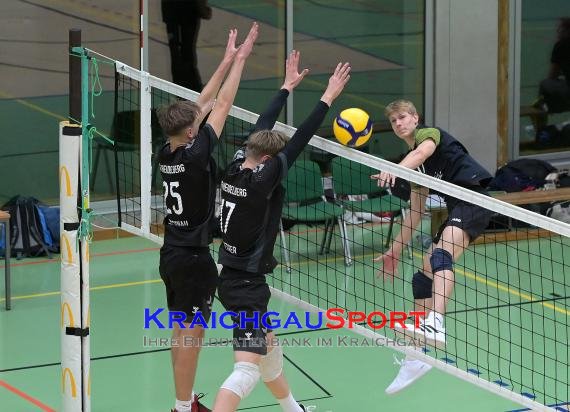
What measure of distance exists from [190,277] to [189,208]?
47 cm

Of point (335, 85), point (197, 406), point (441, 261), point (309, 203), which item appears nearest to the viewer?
point (335, 85)

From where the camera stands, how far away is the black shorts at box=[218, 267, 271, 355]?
6879mm

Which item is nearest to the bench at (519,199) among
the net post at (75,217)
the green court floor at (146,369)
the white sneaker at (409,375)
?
the green court floor at (146,369)

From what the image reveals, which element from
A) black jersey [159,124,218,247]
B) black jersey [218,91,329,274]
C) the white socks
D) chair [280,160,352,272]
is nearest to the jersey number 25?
black jersey [159,124,218,247]

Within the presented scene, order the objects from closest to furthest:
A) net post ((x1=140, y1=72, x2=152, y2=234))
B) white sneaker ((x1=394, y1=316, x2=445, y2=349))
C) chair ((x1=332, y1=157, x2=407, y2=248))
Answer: white sneaker ((x1=394, y1=316, x2=445, y2=349))
net post ((x1=140, y1=72, x2=152, y2=234))
chair ((x1=332, y1=157, x2=407, y2=248))

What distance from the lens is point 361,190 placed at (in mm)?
12195

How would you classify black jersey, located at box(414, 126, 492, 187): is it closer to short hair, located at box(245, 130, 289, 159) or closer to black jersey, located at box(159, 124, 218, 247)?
short hair, located at box(245, 130, 289, 159)

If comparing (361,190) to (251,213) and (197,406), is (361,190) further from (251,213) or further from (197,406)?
(251,213)

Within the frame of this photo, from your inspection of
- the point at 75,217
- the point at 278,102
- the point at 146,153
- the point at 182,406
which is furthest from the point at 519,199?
the point at 75,217

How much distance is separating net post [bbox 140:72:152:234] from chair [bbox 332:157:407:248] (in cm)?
355

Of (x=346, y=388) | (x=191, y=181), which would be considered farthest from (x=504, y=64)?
(x=191, y=181)

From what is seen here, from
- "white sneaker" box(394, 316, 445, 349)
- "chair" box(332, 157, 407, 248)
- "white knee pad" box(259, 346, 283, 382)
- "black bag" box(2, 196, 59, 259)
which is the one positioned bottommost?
"white knee pad" box(259, 346, 283, 382)

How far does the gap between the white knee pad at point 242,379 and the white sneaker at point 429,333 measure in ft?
4.05

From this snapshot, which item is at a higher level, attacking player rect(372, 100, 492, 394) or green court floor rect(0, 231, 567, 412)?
attacking player rect(372, 100, 492, 394)
